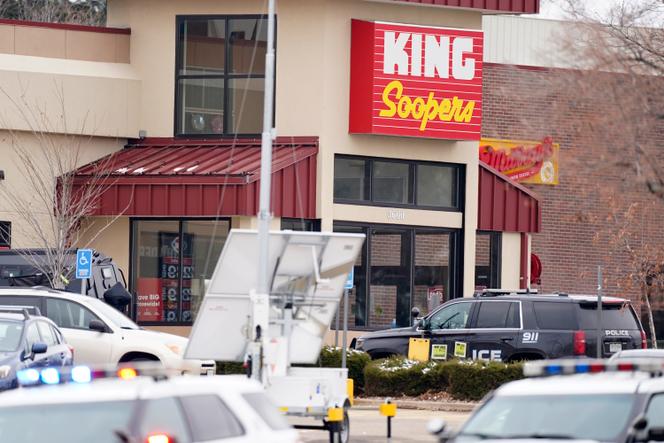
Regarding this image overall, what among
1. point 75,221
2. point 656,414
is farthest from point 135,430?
point 75,221

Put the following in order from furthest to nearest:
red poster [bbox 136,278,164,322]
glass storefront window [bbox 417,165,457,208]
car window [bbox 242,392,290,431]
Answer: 1. glass storefront window [bbox 417,165,457,208]
2. red poster [bbox 136,278,164,322]
3. car window [bbox 242,392,290,431]

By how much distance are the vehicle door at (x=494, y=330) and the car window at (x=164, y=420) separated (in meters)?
17.0

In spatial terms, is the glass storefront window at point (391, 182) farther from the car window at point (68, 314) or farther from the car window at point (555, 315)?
the car window at point (68, 314)

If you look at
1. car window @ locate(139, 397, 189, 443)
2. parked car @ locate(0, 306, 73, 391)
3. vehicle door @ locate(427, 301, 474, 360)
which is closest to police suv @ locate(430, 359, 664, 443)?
car window @ locate(139, 397, 189, 443)

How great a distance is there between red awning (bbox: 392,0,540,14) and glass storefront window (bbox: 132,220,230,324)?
25.2 ft

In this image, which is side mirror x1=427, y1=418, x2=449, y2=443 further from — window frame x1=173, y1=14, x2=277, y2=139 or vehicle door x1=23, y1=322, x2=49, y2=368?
window frame x1=173, y1=14, x2=277, y2=139

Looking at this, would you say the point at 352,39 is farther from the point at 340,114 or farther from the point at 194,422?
the point at 194,422

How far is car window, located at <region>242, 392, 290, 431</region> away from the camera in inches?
429

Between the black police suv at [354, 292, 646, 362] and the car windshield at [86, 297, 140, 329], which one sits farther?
the black police suv at [354, 292, 646, 362]

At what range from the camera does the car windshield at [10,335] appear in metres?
19.4

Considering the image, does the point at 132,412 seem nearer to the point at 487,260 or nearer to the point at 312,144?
the point at 312,144

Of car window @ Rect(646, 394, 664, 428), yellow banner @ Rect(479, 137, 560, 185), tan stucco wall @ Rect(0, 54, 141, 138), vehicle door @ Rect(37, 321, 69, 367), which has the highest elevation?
tan stucco wall @ Rect(0, 54, 141, 138)

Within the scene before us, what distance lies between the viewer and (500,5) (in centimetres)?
3403

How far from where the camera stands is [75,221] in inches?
1273
